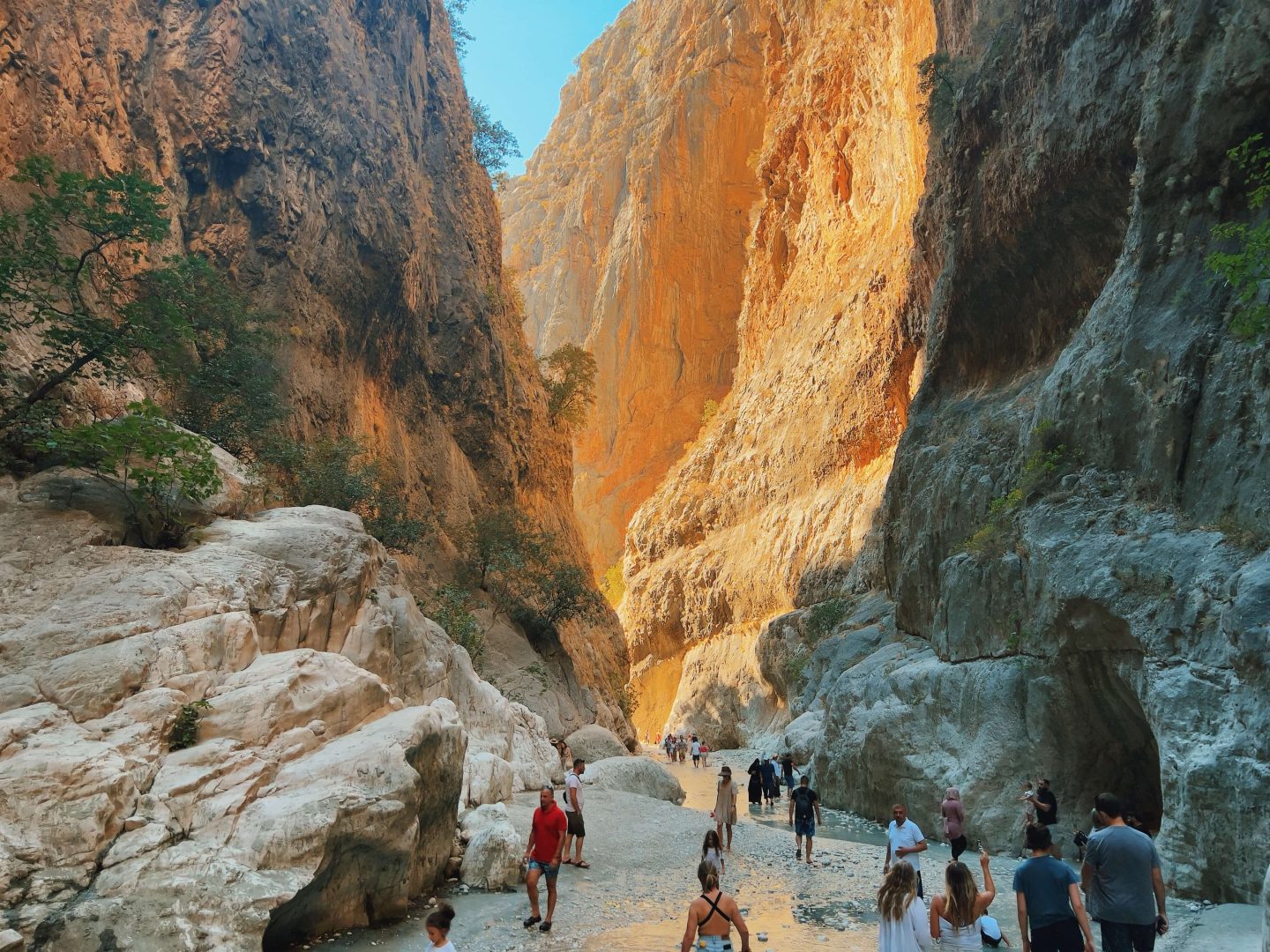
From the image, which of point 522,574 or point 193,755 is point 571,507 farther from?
point 193,755

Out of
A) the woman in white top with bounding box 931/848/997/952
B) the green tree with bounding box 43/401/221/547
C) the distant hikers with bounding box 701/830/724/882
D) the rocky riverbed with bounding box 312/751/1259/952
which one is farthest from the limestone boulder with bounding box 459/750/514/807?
the woman in white top with bounding box 931/848/997/952

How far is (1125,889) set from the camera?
5.49 metres

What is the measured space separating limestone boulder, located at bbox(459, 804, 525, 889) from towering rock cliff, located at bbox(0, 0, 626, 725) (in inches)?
582

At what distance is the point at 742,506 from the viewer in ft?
175

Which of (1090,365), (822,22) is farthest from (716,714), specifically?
(822,22)

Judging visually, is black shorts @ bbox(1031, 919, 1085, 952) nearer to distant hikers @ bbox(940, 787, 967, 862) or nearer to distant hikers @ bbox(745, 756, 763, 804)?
distant hikers @ bbox(940, 787, 967, 862)

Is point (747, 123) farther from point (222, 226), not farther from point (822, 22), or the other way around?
point (222, 226)

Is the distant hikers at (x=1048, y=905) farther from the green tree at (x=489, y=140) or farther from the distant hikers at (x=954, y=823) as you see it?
the green tree at (x=489, y=140)

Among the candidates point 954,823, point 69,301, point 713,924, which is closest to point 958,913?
point 713,924

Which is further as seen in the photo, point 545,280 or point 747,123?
point 545,280

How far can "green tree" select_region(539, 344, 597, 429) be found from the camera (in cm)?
4447

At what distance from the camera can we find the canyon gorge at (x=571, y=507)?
800 centimetres

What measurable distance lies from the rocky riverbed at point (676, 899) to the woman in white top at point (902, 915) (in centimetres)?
263

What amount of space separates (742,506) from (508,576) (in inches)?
1020
